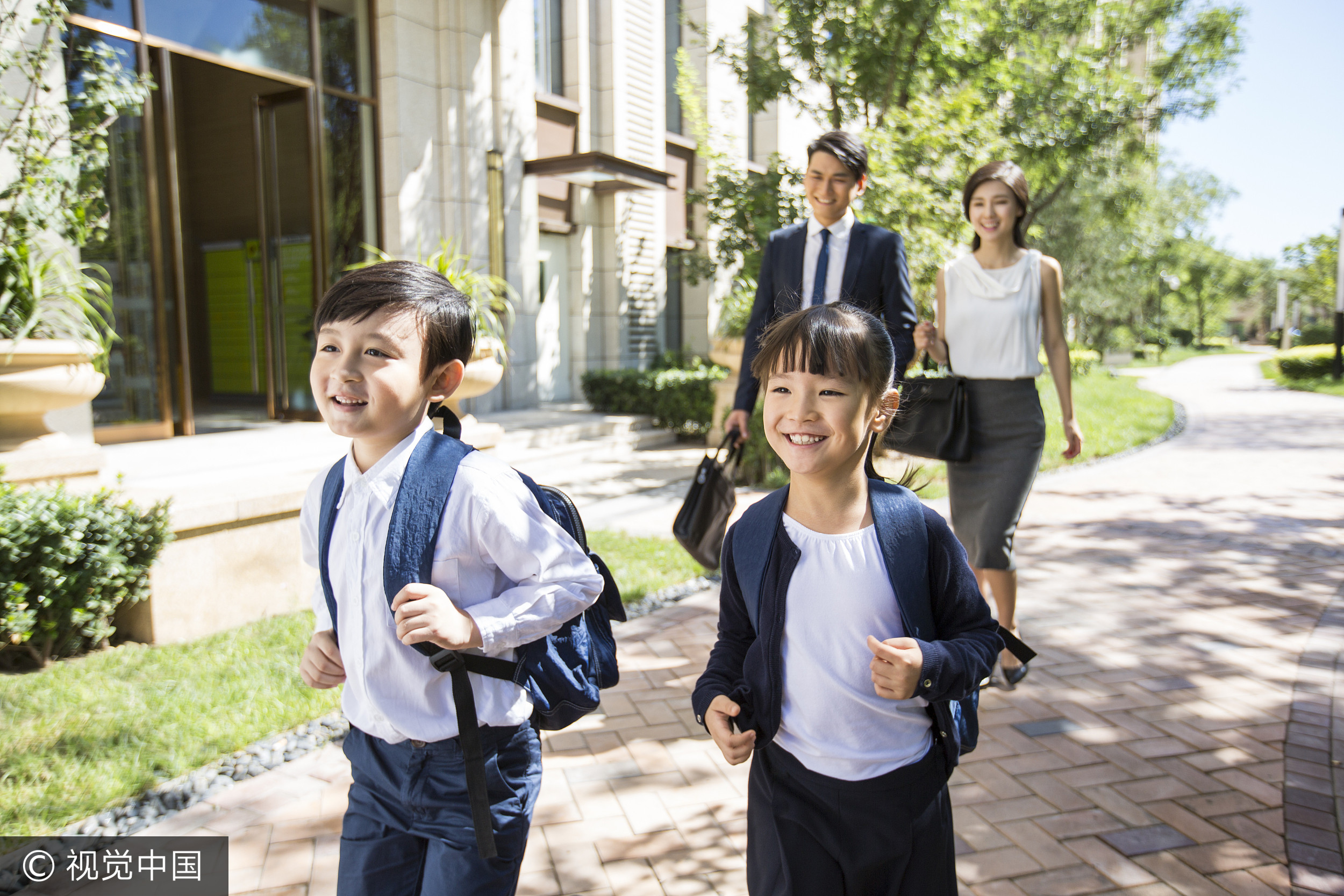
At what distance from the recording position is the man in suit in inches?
135

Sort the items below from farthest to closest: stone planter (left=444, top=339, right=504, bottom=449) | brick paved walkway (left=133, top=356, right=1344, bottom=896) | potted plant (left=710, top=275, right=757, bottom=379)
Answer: potted plant (left=710, top=275, right=757, bottom=379) → stone planter (left=444, top=339, right=504, bottom=449) → brick paved walkway (left=133, top=356, right=1344, bottom=896)

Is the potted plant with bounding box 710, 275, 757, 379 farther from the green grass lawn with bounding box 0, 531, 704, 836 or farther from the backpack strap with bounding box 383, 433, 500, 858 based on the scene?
the backpack strap with bounding box 383, 433, 500, 858

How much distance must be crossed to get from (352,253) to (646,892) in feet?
32.8

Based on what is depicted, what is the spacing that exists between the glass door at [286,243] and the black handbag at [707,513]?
845cm

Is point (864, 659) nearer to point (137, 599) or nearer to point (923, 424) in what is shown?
point (923, 424)

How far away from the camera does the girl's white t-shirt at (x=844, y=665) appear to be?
1.59 m

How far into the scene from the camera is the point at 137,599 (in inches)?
167

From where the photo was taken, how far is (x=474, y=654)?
5.19 feet

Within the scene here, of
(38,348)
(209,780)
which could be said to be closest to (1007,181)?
(209,780)

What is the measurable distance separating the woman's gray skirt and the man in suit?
402mm

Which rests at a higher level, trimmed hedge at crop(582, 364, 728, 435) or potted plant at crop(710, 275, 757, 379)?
potted plant at crop(710, 275, 757, 379)

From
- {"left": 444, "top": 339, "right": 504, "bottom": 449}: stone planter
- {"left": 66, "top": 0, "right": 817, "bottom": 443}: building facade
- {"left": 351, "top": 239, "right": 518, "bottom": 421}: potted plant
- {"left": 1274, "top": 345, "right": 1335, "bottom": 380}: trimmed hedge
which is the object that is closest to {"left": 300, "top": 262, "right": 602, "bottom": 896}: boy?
{"left": 351, "top": 239, "right": 518, "bottom": 421}: potted plant

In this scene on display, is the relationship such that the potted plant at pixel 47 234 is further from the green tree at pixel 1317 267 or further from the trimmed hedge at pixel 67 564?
the green tree at pixel 1317 267

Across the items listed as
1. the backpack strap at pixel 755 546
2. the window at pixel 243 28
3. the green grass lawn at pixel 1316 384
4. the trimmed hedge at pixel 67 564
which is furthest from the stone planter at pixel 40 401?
the green grass lawn at pixel 1316 384
